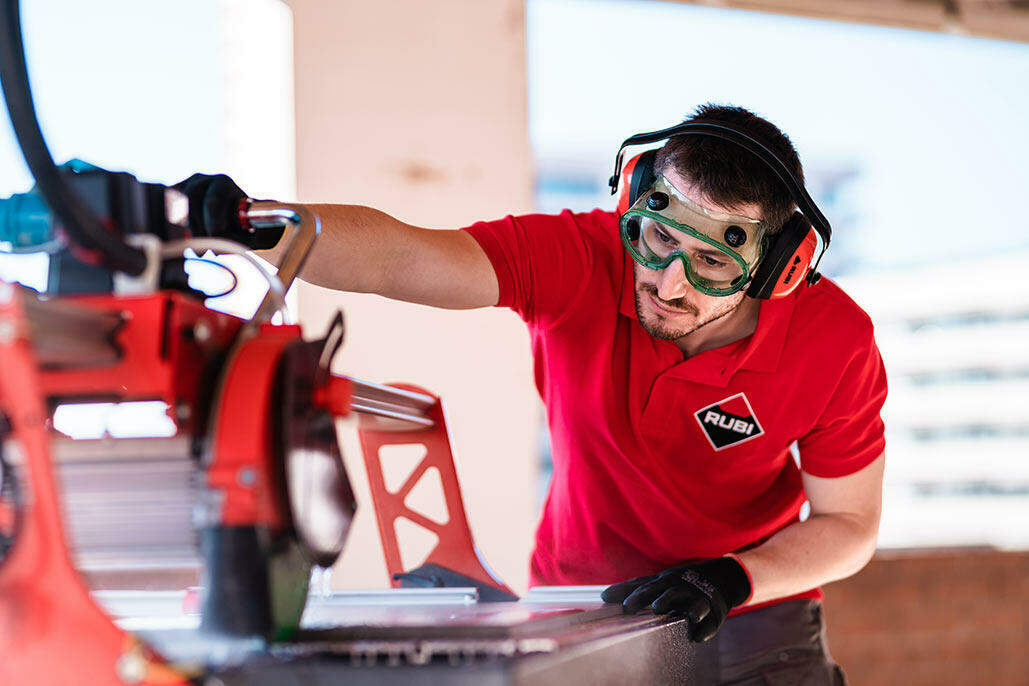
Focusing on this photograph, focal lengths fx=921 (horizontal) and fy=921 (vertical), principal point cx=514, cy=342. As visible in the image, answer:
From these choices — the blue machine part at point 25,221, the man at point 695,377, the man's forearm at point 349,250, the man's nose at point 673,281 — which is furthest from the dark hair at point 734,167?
the blue machine part at point 25,221

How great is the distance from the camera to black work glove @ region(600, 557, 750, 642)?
1226 millimetres

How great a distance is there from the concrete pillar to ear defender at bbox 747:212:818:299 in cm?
186

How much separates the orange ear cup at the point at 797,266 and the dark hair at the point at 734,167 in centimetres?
5

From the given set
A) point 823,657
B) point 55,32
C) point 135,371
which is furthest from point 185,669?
point 55,32

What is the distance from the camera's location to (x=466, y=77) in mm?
3416

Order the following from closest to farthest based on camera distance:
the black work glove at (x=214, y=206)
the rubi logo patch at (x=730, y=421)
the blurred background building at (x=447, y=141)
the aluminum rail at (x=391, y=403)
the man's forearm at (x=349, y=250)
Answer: the black work glove at (x=214, y=206) < the aluminum rail at (x=391, y=403) < the man's forearm at (x=349, y=250) < the rubi logo patch at (x=730, y=421) < the blurred background building at (x=447, y=141)

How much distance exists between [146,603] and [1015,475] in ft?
156

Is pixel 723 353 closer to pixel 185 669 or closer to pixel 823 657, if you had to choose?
pixel 823 657

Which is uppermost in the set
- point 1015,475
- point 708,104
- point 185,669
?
point 708,104

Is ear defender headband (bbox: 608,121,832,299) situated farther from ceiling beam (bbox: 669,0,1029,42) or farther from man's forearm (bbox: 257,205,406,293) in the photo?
ceiling beam (bbox: 669,0,1029,42)

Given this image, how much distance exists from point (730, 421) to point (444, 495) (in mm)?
538

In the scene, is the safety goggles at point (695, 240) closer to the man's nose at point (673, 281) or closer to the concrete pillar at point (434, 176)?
the man's nose at point (673, 281)

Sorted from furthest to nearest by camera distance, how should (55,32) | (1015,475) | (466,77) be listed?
(1015,475) < (466,77) < (55,32)

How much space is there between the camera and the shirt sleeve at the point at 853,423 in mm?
1688
